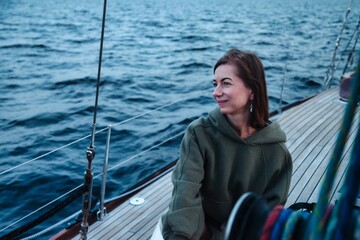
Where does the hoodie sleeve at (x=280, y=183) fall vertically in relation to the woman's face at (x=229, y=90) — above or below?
below

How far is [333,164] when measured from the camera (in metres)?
0.63

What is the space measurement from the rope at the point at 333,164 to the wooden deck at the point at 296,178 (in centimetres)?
223

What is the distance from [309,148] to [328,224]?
374 cm

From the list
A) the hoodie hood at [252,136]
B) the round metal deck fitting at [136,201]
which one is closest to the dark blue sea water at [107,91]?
the round metal deck fitting at [136,201]

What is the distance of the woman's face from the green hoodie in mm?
69

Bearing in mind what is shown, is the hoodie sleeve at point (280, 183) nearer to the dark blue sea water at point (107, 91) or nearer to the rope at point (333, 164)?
the rope at point (333, 164)

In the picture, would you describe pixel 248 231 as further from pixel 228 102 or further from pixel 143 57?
pixel 143 57

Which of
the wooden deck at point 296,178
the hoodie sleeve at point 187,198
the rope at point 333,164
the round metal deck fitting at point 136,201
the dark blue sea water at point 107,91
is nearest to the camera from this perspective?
the rope at point 333,164

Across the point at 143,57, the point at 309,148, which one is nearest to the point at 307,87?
the point at 143,57

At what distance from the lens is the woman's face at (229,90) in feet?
5.88

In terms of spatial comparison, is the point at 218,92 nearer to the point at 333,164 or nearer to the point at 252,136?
the point at 252,136

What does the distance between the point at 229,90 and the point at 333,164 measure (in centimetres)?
119

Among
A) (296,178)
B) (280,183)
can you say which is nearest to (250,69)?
(280,183)

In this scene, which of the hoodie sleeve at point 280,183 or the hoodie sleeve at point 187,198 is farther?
the hoodie sleeve at point 280,183
